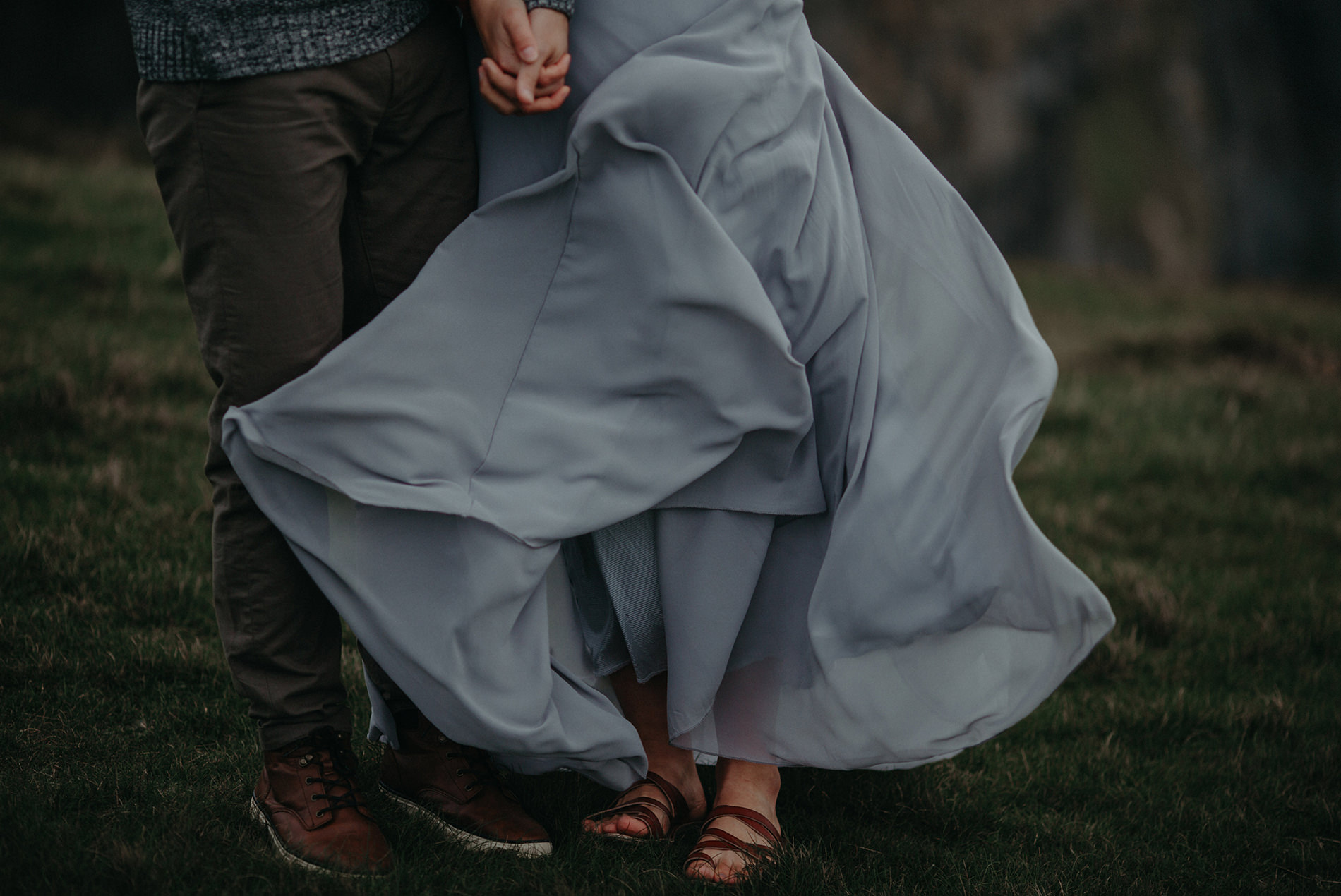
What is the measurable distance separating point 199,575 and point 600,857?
1510mm

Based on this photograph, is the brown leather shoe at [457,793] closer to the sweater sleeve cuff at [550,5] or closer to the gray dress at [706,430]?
the gray dress at [706,430]

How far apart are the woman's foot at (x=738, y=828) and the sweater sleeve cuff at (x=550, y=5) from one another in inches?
54.4

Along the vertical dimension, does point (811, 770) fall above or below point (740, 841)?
below

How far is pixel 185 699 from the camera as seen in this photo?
2.33 metres

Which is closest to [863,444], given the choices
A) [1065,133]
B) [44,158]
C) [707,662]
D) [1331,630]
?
[707,662]

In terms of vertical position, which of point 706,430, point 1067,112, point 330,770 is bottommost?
point 1067,112

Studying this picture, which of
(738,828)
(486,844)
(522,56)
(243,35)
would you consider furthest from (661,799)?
(243,35)

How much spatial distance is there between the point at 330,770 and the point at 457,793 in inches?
9.3

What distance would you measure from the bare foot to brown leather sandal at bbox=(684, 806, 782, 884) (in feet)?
0.26

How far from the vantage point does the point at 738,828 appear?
2.02 metres

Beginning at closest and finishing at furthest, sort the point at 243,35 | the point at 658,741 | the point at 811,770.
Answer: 1. the point at 243,35
2. the point at 658,741
3. the point at 811,770

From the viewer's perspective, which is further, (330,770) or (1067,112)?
(1067,112)

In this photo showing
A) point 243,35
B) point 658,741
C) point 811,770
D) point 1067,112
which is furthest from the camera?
point 1067,112

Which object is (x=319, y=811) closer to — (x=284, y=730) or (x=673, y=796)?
(x=284, y=730)
